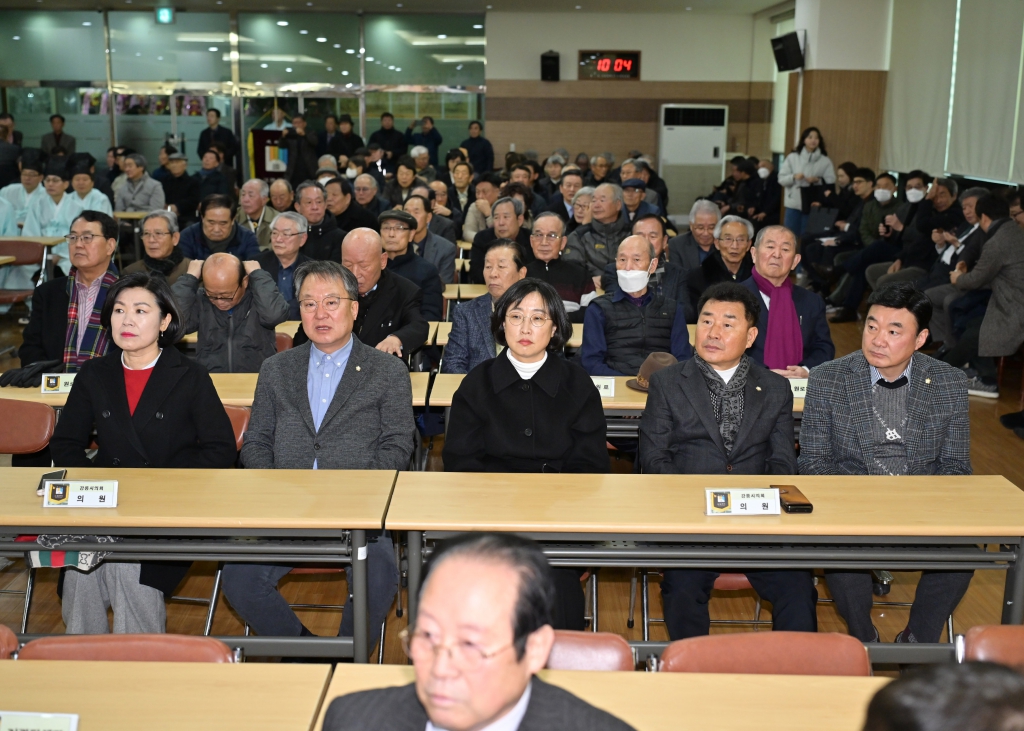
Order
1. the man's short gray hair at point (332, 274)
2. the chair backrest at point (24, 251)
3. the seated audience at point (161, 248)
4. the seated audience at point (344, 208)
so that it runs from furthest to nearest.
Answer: the chair backrest at point (24, 251) → the seated audience at point (344, 208) → the seated audience at point (161, 248) → the man's short gray hair at point (332, 274)

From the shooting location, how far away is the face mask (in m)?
4.50

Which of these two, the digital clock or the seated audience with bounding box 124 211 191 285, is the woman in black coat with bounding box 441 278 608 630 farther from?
the digital clock

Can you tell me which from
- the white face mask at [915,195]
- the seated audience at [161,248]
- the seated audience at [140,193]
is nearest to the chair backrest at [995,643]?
the seated audience at [161,248]

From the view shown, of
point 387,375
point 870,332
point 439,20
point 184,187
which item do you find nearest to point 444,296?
point 387,375

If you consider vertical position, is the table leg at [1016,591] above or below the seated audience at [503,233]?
below

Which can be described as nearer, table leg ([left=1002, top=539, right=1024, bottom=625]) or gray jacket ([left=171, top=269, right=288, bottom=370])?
table leg ([left=1002, top=539, right=1024, bottom=625])

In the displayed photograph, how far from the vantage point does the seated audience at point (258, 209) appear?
754cm

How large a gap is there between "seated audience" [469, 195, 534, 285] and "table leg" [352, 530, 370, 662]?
3.58 m

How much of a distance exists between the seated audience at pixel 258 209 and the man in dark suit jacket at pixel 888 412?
5.32 metres

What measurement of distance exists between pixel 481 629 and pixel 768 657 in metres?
0.90

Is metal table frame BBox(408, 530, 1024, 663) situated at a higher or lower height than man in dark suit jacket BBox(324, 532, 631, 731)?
lower

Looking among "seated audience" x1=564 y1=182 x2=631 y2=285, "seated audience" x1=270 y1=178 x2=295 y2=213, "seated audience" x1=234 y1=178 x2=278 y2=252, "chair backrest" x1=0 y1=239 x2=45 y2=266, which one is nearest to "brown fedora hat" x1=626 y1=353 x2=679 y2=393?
"seated audience" x1=564 y1=182 x2=631 y2=285

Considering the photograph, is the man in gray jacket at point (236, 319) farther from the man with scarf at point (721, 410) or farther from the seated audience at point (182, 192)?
the seated audience at point (182, 192)

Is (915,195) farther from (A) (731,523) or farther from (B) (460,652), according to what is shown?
(B) (460,652)
